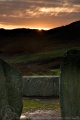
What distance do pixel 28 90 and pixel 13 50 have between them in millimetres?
100962

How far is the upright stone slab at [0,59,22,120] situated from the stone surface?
32.7 feet

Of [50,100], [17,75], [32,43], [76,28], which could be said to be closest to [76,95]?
[17,75]

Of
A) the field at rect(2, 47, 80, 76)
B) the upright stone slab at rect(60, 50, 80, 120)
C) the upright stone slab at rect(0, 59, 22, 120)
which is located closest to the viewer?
the upright stone slab at rect(60, 50, 80, 120)

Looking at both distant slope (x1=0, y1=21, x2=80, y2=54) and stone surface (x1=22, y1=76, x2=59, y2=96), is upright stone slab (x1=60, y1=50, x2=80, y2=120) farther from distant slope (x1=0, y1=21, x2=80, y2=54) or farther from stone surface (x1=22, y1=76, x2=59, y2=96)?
distant slope (x1=0, y1=21, x2=80, y2=54)

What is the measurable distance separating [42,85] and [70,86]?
10272mm

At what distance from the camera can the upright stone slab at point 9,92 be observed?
40.9 ft

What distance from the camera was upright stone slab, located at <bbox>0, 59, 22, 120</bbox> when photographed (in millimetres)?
12453

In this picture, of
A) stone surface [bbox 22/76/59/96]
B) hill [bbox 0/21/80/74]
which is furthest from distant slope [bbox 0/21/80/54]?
stone surface [bbox 22/76/59/96]

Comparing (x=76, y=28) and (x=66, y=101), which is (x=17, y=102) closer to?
(x=66, y=101)

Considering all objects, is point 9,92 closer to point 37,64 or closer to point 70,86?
point 70,86

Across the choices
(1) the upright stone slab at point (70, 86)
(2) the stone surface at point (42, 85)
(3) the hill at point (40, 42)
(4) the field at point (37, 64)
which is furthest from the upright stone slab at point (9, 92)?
(3) the hill at point (40, 42)

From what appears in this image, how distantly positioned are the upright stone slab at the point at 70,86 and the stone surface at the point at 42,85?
993 centimetres

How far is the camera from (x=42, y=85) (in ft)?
74.3

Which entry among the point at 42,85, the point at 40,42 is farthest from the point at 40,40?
the point at 42,85
